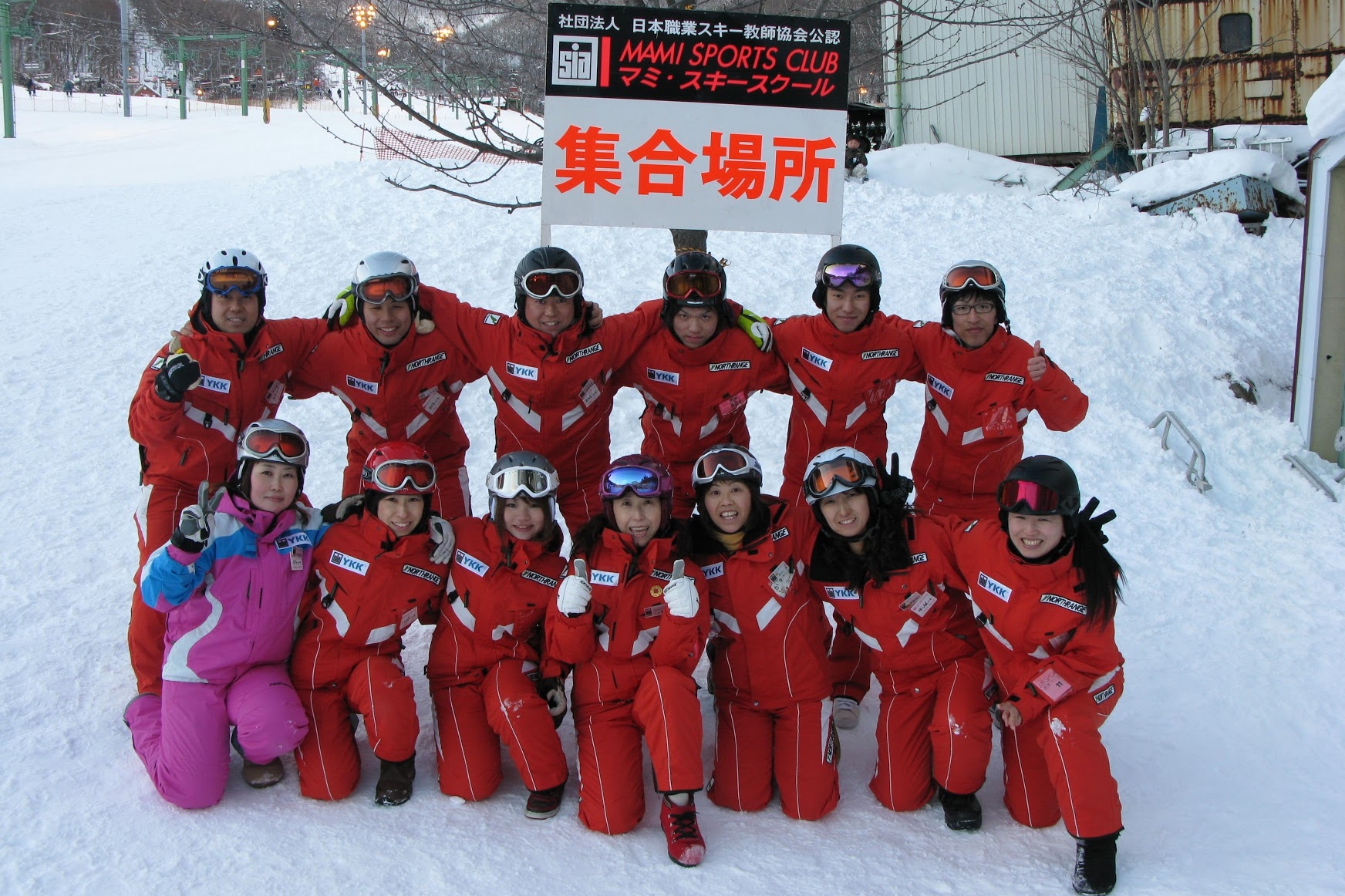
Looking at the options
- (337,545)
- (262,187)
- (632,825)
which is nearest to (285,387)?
(337,545)

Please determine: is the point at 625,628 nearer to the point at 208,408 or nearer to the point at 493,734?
the point at 493,734

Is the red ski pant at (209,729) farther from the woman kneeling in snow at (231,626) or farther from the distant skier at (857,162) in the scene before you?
the distant skier at (857,162)

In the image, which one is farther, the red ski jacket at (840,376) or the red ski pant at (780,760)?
the red ski jacket at (840,376)

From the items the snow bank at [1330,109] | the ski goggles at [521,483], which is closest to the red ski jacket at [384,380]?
the ski goggles at [521,483]

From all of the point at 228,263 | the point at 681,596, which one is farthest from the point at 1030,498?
the point at 228,263

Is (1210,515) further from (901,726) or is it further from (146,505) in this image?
(146,505)

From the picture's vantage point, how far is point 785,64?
16.2 feet

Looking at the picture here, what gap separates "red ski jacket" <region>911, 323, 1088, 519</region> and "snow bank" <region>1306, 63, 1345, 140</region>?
3.49 m

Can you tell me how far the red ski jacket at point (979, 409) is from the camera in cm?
426

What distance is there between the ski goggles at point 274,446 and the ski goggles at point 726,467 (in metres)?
1.52

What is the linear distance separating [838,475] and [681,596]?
2.45ft

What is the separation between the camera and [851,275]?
4.32 m

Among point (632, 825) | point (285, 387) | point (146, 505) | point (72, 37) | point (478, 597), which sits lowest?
point (632, 825)

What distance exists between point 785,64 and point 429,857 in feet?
12.6
